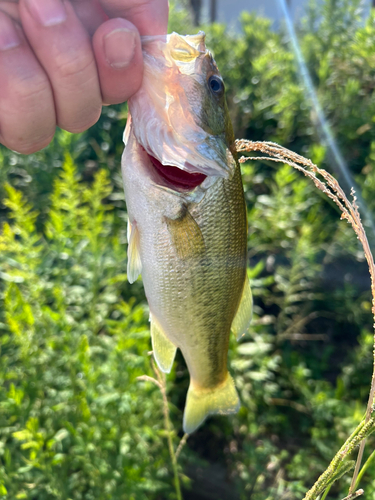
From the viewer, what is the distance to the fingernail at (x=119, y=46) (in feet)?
2.83

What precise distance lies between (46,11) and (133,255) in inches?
23.7

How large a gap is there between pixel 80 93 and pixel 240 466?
2.06 meters

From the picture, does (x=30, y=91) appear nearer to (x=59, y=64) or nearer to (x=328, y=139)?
(x=59, y=64)

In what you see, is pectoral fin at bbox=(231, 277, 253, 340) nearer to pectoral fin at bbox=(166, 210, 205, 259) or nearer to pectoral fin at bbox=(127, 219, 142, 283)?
pectoral fin at bbox=(166, 210, 205, 259)

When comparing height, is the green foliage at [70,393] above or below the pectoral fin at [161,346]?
below

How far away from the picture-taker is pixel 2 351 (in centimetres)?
185

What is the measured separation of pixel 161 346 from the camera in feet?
3.70

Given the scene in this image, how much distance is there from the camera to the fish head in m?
0.95

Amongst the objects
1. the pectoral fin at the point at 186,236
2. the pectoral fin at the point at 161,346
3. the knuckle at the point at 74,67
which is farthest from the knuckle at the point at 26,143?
the pectoral fin at the point at 161,346

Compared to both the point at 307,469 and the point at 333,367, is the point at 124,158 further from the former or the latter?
the point at 333,367

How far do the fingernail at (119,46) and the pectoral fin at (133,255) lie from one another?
15.8 inches

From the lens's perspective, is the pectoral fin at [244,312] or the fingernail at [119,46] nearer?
the fingernail at [119,46]

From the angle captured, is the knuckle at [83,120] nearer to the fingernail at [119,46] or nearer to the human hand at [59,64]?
the human hand at [59,64]

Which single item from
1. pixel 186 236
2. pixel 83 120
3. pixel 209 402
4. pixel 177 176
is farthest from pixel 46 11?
pixel 209 402
